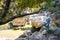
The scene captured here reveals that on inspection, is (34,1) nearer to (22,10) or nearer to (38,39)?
(22,10)

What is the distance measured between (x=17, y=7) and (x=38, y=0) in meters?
0.18

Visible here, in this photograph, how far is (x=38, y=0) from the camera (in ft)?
4.65

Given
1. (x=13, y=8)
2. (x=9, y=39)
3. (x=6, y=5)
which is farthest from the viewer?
(x=9, y=39)

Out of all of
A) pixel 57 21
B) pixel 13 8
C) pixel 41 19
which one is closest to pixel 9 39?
pixel 41 19

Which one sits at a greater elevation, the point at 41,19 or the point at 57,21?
the point at 57,21

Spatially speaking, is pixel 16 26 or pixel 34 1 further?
pixel 16 26

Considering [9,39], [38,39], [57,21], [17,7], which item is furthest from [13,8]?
[9,39]

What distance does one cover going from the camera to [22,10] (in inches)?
57.8

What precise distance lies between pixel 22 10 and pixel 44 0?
0.66 ft

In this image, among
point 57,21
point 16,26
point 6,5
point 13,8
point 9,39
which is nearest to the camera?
point 6,5

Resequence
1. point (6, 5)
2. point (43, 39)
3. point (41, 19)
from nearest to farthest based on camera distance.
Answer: point (6, 5) → point (43, 39) → point (41, 19)

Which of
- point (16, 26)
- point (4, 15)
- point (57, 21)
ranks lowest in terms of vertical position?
point (16, 26)

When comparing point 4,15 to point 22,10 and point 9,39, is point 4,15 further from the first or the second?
point 9,39

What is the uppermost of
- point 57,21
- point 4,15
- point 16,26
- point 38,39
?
point 4,15
